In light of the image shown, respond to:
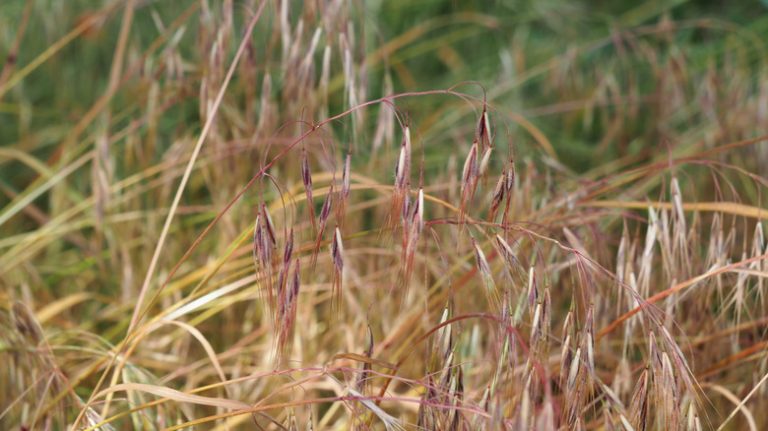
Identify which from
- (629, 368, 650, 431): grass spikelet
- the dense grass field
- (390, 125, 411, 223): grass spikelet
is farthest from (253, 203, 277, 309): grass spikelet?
(629, 368, 650, 431): grass spikelet

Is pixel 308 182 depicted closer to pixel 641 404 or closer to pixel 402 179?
pixel 402 179

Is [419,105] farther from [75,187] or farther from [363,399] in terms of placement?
[363,399]

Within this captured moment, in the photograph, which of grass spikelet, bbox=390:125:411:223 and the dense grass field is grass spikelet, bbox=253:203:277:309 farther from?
grass spikelet, bbox=390:125:411:223

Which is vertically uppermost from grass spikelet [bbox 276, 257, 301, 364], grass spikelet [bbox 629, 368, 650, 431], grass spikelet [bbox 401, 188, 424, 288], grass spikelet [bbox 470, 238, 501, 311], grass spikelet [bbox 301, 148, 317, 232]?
grass spikelet [bbox 301, 148, 317, 232]

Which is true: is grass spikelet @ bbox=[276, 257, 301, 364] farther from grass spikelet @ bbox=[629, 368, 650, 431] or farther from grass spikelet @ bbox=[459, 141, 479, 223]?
grass spikelet @ bbox=[629, 368, 650, 431]

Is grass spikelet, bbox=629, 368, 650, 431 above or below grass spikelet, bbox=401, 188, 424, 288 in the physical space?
below

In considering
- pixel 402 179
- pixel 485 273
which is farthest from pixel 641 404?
pixel 402 179

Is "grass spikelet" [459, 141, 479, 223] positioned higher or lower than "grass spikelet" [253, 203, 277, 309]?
higher

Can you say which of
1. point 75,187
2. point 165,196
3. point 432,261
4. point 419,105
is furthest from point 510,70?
point 75,187

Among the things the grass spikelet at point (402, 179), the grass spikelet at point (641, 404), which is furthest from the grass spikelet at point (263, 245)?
the grass spikelet at point (641, 404)
